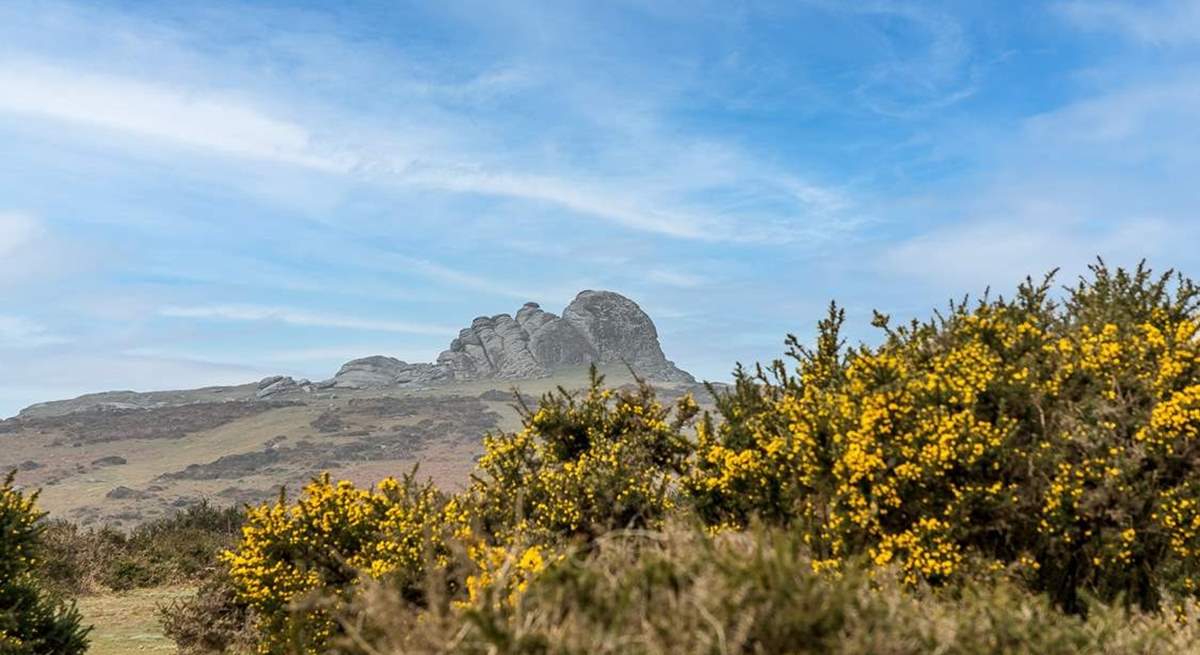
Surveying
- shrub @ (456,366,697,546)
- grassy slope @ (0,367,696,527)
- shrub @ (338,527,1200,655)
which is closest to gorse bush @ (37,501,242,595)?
shrub @ (456,366,697,546)

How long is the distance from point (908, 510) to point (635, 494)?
620 cm

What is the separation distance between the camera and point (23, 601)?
55.9ft

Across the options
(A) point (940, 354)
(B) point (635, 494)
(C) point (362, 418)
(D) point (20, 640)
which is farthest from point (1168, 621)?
(C) point (362, 418)

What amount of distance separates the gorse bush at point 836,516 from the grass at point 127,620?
7.20 meters

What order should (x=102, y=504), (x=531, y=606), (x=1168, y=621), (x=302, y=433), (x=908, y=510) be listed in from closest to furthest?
(x=531, y=606), (x=1168, y=621), (x=908, y=510), (x=102, y=504), (x=302, y=433)

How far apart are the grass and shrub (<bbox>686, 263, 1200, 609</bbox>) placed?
1875 cm

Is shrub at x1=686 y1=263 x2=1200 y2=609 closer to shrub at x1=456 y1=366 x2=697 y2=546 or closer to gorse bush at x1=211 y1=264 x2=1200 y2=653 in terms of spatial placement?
gorse bush at x1=211 y1=264 x2=1200 y2=653

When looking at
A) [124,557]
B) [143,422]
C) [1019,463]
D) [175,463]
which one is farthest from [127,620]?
[143,422]

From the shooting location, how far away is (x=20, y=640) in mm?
16594

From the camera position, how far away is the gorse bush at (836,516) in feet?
16.2

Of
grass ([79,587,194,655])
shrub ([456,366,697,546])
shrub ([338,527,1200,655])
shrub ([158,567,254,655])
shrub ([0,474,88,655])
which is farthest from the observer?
grass ([79,587,194,655])

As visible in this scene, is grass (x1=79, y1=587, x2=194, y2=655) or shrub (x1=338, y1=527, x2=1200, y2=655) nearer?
shrub (x1=338, y1=527, x2=1200, y2=655)

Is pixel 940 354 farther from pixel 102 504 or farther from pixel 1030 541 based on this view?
pixel 102 504

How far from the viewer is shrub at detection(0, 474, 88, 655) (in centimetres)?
1662
